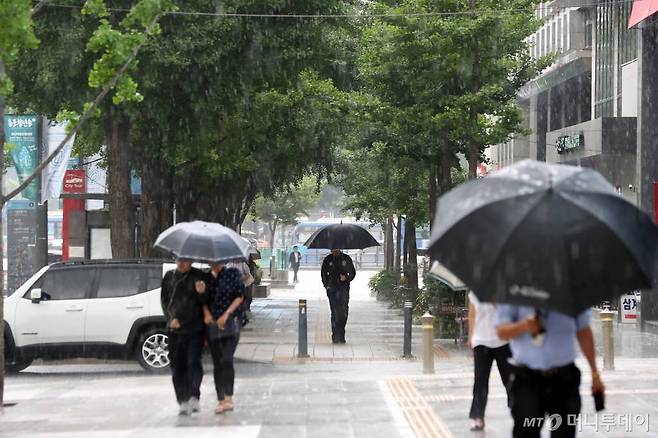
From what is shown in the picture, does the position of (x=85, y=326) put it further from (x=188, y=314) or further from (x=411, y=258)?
(x=411, y=258)

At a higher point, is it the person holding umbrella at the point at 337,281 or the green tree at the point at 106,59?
the green tree at the point at 106,59

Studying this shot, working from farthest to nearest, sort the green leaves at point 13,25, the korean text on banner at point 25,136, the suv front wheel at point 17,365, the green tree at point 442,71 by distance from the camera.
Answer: the green tree at point 442,71
the korean text on banner at point 25,136
the suv front wheel at point 17,365
the green leaves at point 13,25

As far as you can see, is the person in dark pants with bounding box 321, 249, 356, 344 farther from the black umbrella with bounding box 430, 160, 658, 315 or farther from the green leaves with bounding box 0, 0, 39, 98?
the black umbrella with bounding box 430, 160, 658, 315

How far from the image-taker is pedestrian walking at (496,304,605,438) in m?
6.39

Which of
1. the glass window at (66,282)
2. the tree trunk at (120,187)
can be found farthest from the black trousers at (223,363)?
the tree trunk at (120,187)

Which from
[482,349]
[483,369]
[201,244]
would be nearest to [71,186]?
[201,244]

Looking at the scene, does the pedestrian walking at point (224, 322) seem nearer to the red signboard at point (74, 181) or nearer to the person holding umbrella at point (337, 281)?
the person holding umbrella at point (337, 281)

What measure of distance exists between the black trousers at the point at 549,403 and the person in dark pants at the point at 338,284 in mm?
15540

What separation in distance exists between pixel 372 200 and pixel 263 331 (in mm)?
12941

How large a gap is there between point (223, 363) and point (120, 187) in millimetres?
12432

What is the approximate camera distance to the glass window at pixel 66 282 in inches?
695

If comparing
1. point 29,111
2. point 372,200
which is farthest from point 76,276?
point 372,200

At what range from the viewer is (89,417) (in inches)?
472

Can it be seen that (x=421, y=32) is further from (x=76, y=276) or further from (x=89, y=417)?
(x=89, y=417)
